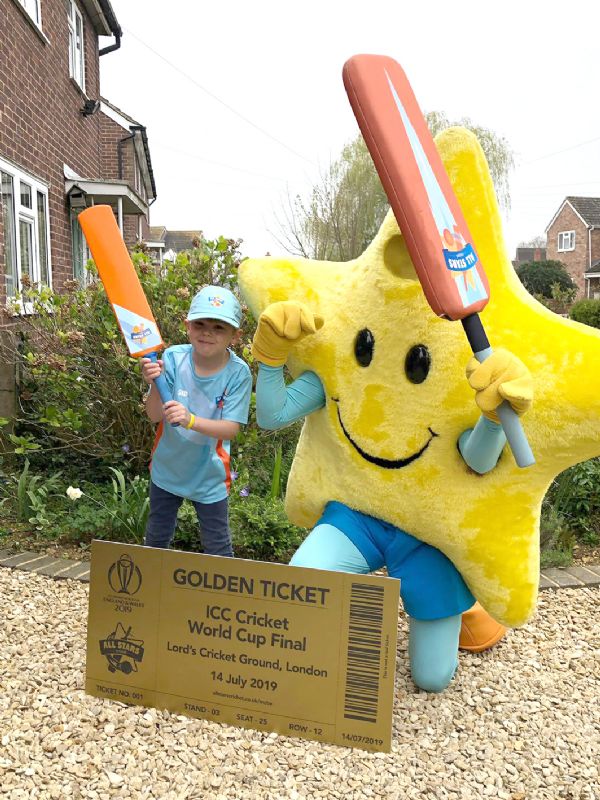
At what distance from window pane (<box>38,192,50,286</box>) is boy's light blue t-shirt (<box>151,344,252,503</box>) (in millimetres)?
6250

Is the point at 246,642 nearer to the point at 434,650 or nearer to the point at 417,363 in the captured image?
the point at 434,650

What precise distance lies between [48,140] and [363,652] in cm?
798

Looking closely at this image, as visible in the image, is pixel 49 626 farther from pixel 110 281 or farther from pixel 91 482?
pixel 91 482

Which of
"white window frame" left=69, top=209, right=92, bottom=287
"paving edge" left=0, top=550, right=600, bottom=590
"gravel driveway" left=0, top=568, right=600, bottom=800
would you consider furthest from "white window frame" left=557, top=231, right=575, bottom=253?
"gravel driveway" left=0, top=568, right=600, bottom=800

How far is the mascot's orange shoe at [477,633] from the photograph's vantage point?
2.84m

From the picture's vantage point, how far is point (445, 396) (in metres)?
2.19

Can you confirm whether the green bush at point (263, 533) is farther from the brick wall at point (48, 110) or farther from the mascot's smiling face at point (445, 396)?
the brick wall at point (48, 110)

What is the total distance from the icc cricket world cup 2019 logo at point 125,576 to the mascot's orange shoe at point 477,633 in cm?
132

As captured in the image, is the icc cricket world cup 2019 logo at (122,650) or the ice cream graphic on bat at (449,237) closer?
the ice cream graphic on bat at (449,237)

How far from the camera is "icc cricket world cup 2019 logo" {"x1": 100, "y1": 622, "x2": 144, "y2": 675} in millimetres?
2318

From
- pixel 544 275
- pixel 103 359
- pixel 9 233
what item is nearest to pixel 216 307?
pixel 103 359

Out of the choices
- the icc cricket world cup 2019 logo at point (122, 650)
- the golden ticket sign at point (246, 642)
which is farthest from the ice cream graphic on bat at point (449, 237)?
the icc cricket world cup 2019 logo at point (122, 650)

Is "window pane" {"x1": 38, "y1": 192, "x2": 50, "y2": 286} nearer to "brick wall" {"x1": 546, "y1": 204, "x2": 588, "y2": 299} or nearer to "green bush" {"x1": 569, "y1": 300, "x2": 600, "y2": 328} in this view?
"green bush" {"x1": 569, "y1": 300, "x2": 600, "y2": 328}

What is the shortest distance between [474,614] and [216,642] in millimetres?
1151
